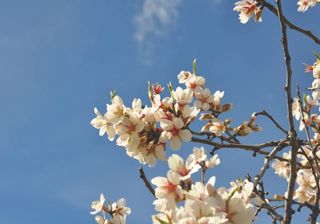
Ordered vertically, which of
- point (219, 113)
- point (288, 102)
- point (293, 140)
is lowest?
point (293, 140)

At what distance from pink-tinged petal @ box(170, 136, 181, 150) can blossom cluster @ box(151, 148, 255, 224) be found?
1.85ft

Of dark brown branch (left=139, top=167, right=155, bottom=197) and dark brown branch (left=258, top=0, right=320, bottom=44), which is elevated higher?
dark brown branch (left=258, top=0, right=320, bottom=44)

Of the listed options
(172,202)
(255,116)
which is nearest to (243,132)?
(255,116)

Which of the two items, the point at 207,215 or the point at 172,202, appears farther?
the point at 172,202

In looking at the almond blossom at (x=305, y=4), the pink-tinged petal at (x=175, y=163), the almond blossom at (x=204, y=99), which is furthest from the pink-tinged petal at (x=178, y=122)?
the almond blossom at (x=305, y=4)

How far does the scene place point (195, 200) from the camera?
6.72 ft

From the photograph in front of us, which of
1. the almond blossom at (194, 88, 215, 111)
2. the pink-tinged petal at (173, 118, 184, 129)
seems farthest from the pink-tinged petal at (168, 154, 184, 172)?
the almond blossom at (194, 88, 215, 111)

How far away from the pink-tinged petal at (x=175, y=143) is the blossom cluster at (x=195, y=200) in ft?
1.85

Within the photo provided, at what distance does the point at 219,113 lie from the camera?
387 cm

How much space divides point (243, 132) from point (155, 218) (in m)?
1.72

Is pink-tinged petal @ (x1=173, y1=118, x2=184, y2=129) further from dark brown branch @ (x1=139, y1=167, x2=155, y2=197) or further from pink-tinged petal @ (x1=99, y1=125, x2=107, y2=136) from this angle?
pink-tinged petal @ (x1=99, y1=125, x2=107, y2=136)

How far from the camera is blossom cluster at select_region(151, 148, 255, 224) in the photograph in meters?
2.02

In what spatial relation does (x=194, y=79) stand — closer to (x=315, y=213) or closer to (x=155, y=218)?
(x=315, y=213)

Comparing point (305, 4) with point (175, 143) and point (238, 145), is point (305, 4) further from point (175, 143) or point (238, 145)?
point (175, 143)
